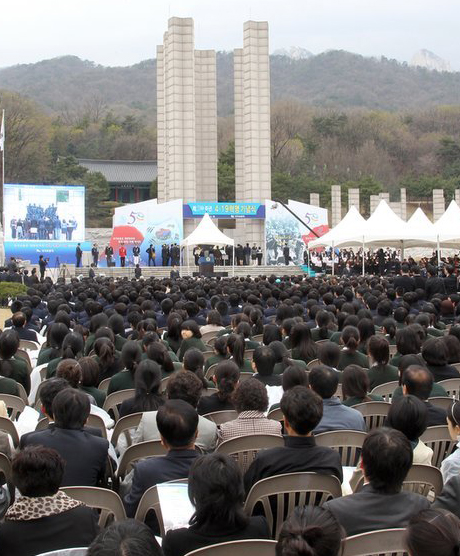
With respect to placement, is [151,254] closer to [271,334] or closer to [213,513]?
[271,334]

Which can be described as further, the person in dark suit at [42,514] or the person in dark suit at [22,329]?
the person in dark suit at [22,329]

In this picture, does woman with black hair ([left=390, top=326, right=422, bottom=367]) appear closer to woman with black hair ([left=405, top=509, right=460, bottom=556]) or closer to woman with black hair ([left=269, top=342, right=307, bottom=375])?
woman with black hair ([left=269, top=342, right=307, bottom=375])

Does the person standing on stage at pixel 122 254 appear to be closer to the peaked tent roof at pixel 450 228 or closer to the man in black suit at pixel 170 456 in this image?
the peaked tent roof at pixel 450 228

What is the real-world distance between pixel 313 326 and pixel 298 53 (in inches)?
7382

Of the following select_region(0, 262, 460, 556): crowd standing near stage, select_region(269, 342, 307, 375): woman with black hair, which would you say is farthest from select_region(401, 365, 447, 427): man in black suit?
select_region(269, 342, 307, 375): woman with black hair

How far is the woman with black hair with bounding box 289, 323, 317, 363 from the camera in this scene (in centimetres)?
821

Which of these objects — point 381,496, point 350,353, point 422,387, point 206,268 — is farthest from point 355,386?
point 206,268

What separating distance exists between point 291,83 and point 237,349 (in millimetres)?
113543

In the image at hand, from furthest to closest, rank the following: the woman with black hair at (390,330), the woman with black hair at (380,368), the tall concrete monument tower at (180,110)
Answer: the tall concrete monument tower at (180,110) → the woman with black hair at (390,330) → the woman with black hair at (380,368)

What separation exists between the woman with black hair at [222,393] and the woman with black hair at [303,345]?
247 cm

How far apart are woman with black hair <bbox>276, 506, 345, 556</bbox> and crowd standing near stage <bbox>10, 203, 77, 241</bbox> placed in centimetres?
3286

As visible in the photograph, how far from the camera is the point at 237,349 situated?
7.38m

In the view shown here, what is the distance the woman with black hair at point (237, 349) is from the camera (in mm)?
7355

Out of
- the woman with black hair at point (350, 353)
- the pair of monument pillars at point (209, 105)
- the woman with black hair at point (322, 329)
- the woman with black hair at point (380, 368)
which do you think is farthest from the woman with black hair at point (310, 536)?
the pair of monument pillars at point (209, 105)
